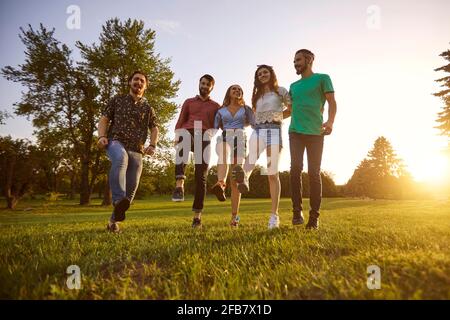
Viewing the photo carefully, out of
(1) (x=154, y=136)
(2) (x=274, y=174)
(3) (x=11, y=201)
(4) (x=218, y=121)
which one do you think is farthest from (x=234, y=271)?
(3) (x=11, y=201)

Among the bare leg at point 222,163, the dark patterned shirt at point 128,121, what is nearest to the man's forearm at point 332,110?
the bare leg at point 222,163

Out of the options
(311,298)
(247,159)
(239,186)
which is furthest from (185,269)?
(247,159)

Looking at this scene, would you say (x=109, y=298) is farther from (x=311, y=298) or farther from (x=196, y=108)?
(x=196, y=108)

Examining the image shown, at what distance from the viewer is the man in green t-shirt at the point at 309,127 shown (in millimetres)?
4539

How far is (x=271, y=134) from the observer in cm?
482

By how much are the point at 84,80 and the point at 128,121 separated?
20261mm

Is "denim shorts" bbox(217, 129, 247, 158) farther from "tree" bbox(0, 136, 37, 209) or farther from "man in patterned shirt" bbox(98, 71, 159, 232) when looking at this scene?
"tree" bbox(0, 136, 37, 209)

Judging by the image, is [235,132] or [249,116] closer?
[235,132]

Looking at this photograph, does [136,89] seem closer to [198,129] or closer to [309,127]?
[198,129]

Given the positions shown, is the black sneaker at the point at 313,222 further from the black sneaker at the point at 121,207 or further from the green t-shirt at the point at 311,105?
the black sneaker at the point at 121,207

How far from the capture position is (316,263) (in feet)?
7.27

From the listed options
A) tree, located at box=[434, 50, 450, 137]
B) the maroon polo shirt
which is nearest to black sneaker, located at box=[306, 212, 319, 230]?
the maroon polo shirt

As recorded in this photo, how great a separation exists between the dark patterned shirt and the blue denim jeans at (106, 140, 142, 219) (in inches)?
5.0

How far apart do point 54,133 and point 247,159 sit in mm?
20664
